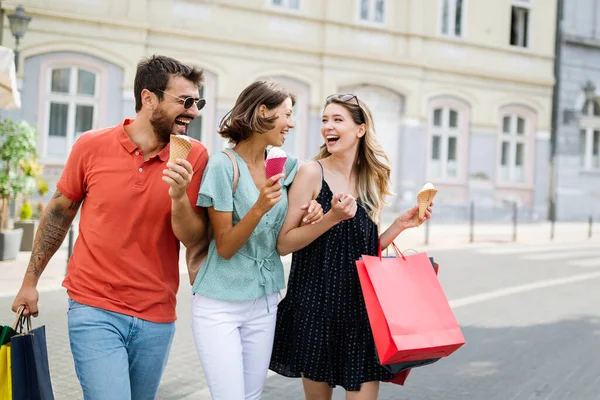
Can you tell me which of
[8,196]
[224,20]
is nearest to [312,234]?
[8,196]

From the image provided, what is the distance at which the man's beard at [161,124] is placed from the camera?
2.92 m

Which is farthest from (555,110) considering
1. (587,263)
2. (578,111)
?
(587,263)

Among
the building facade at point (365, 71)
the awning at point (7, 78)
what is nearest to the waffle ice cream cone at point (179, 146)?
the awning at point (7, 78)

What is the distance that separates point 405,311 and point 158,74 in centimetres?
135

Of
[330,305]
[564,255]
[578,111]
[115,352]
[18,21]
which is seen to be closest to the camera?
[115,352]

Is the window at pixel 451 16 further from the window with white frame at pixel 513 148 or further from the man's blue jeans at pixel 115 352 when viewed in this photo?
the man's blue jeans at pixel 115 352

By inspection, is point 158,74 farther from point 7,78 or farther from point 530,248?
point 530,248

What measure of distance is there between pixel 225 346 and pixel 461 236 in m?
16.6

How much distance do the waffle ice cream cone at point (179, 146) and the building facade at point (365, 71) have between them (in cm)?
1456

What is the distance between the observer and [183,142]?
8.52ft

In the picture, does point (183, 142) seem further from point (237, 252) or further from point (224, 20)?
point (224, 20)

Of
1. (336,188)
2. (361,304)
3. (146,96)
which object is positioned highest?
(146,96)

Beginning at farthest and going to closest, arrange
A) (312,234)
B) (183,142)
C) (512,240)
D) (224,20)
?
(224,20)
(512,240)
(312,234)
(183,142)

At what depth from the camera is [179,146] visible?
8.54ft
